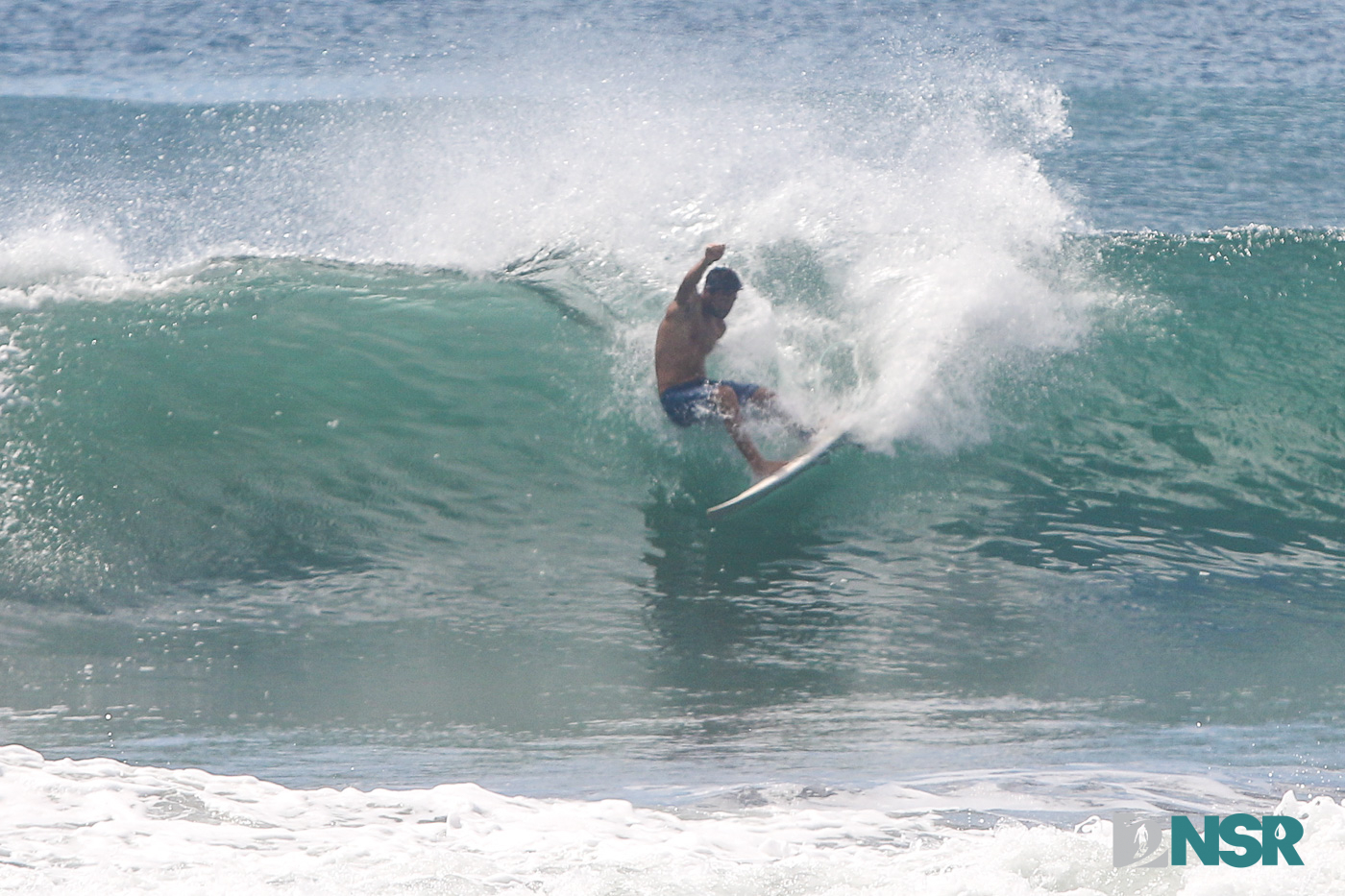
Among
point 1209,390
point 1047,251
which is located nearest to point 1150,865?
point 1209,390

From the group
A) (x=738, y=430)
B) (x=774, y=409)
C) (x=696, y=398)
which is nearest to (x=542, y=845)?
(x=738, y=430)

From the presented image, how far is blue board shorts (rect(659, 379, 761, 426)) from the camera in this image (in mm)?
5902

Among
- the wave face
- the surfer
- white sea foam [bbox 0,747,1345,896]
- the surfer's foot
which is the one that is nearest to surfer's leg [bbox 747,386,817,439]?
the surfer

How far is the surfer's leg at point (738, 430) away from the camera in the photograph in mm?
5773

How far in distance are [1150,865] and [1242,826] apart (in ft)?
1.30

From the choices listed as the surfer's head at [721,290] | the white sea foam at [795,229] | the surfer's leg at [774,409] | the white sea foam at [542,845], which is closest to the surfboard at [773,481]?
the surfer's leg at [774,409]

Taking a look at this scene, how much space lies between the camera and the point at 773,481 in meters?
5.68

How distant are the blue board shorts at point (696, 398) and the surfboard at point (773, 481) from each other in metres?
0.41

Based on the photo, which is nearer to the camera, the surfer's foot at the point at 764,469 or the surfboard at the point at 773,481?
the surfboard at the point at 773,481

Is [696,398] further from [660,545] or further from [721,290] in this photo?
[660,545]

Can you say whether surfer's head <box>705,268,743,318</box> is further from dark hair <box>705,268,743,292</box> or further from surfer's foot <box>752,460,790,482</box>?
surfer's foot <box>752,460,790,482</box>

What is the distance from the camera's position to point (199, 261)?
823 cm

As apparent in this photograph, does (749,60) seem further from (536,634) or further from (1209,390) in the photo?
(536,634)

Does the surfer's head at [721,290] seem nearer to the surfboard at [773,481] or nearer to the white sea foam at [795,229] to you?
the white sea foam at [795,229]
